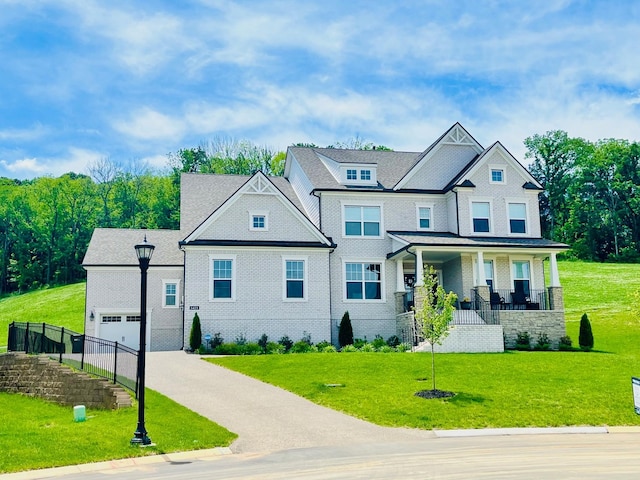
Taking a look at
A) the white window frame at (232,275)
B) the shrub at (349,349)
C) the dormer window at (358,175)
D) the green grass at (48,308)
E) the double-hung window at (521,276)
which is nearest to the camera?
the shrub at (349,349)

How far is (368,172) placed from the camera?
108 feet

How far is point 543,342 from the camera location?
28719 mm

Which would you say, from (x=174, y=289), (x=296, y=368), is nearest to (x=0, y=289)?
(x=174, y=289)

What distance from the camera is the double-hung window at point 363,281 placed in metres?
31.0

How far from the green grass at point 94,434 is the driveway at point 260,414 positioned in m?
0.62

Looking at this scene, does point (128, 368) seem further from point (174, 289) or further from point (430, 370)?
point (174, 289)

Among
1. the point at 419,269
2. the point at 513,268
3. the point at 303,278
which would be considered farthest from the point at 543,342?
the point at 303,278

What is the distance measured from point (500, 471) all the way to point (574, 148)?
72724 mm

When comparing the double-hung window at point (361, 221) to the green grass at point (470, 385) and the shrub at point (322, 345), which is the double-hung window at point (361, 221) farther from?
the green grass at point (470, 385)

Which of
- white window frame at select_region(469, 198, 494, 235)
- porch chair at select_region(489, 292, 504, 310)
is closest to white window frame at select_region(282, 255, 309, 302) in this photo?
white window frame at select_region(469, 198, 494, 235)

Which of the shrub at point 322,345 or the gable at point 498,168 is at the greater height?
the gable at point 498,168

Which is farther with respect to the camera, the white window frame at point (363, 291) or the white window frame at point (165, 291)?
the white window frame at point (165, 291)

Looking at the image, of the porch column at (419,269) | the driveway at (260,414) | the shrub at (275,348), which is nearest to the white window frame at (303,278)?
the shrub at (275,348)

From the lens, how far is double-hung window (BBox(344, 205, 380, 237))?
31766mm
